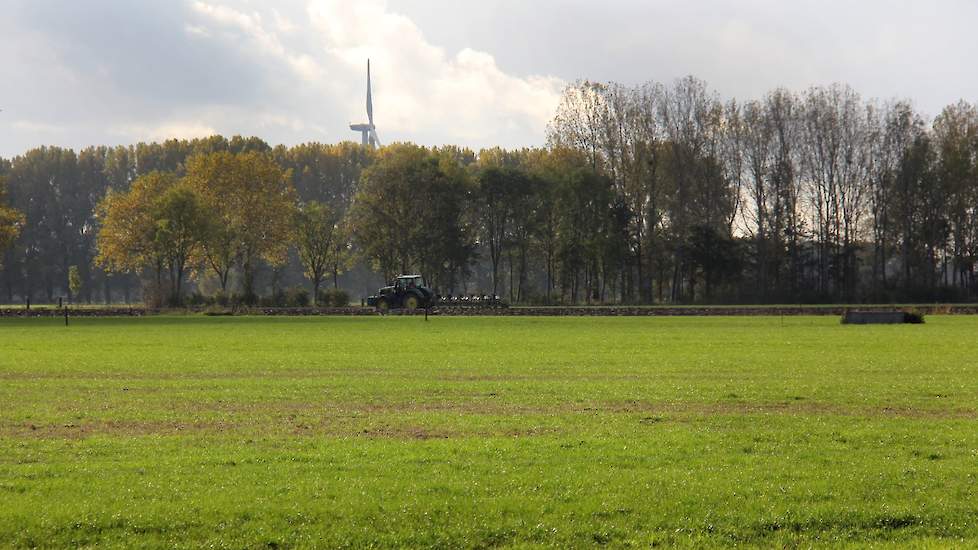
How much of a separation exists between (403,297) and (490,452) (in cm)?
5689

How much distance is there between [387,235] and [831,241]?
142 feet

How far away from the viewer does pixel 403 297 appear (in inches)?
2736

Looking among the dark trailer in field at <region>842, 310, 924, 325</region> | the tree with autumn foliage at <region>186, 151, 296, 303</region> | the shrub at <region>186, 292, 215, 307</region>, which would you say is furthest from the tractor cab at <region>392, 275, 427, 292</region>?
the dark trailer in field at <region>842, 310, 924, 325</region>

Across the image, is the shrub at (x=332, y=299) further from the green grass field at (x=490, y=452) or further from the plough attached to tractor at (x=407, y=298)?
the green grass field at (x=490, y=452)

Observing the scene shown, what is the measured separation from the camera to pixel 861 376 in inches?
906

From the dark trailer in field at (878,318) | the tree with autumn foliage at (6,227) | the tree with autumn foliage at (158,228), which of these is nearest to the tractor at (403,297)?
the tree with autumn foliage at (158,228)

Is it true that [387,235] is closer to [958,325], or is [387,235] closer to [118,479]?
[958,325]

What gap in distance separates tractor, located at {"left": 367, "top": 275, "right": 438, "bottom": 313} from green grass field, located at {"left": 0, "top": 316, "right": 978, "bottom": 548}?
41194 mm

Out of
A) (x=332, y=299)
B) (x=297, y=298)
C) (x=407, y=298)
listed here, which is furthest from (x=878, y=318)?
(x=297, y=298)

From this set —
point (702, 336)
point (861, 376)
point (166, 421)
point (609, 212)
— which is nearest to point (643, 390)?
point (861, 376)

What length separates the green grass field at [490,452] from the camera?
32.0ft

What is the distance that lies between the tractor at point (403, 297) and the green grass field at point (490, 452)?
41.2 metres

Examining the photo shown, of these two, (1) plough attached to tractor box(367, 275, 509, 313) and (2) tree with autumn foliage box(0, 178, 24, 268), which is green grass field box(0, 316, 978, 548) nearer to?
(1) plough attached to tractor box(367, 275, 509, 313)

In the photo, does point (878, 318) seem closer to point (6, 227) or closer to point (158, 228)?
point (158, 228)
